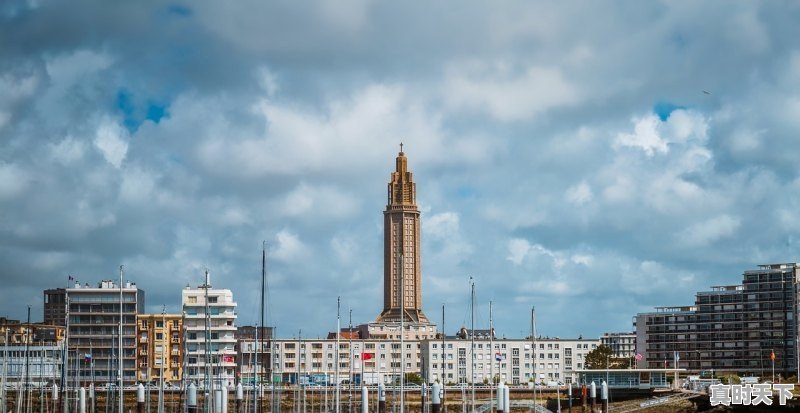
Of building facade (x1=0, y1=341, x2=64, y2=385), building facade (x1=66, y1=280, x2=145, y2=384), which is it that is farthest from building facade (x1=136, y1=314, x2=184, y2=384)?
building facade (x1=0, y1=341, x2=64, y2=385)

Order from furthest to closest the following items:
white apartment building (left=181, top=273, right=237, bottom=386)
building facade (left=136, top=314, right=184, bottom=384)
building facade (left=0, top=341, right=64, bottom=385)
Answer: building facade (left=136, top=314, right=184, bottom=384), white apartment building (left=181, top=273, right=237, bottom=386), building facade (left=0, top=341, right=64, bottom=385)

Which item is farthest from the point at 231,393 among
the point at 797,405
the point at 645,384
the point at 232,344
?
the point at 797,405

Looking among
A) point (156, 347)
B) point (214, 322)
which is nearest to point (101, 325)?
point (156, 347)

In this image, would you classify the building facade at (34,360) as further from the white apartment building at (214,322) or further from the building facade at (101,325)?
the white apartment building at (214,322)

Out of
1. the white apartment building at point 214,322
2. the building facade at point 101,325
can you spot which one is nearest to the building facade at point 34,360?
the building facade at point 101,325

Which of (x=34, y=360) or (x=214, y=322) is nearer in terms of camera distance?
(x=34, y=360)

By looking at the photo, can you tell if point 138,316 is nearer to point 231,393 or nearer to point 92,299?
point 92,299

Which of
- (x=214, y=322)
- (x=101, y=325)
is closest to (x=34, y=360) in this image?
(x=101, y=325)

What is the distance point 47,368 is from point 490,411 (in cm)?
7665

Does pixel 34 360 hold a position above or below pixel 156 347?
below

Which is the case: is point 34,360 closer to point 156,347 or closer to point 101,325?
point 101,325

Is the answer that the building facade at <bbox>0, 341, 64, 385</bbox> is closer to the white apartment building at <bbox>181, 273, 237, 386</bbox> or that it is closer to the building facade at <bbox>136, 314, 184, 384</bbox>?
the building facade at <bbox>136, 314, 184, 384</bbox>

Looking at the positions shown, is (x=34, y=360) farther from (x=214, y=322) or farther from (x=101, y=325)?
(x=214, y=322)

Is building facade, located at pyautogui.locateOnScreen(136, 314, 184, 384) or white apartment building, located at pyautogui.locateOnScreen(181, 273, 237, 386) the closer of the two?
white apartment building, located at pyautogui.locateOnScreen(181, 273, 237, 386)
